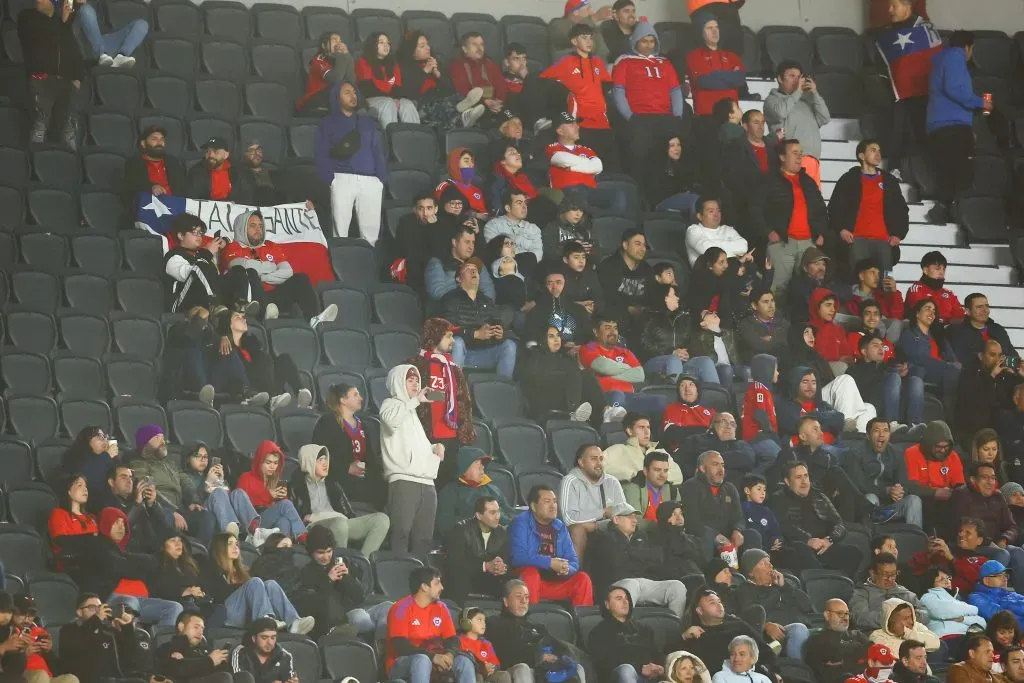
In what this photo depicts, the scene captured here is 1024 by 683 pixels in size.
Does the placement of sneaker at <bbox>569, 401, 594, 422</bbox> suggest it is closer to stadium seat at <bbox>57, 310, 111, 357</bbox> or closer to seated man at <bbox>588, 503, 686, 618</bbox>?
seated man at <bbox>588, 503, 686, 618</bbox>

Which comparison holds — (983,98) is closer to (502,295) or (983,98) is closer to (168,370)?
(502,295)

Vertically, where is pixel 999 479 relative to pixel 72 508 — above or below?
below

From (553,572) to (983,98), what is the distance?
19.4 ft

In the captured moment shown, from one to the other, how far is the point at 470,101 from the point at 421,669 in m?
4.99

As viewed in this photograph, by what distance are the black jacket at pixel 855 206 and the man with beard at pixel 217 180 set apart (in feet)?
12.7

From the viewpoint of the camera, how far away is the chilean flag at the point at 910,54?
14062mm

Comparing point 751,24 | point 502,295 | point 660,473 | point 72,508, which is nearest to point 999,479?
point 660,473

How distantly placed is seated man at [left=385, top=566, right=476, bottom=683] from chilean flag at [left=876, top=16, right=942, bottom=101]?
6.18m

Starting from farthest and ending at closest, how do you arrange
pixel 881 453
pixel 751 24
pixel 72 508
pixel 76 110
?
pixel 751 24 → pixel 76 110 → pixel 881 453 → pixel 72 508

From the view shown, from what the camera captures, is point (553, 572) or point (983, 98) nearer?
point (553, 572)

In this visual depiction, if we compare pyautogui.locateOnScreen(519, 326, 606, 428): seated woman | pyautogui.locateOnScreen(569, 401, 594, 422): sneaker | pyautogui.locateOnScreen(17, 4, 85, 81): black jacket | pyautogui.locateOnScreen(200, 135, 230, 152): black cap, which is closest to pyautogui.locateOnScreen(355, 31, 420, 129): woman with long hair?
pyautogui.locateOnScreen(200, 135, 230, 152): black cap

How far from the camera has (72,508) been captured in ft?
31.5

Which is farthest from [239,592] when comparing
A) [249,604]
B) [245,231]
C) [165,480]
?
[245,231]

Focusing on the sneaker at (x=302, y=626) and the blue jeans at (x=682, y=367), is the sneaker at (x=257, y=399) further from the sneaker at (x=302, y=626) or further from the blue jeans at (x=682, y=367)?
the blue jeans at (x=682, y=367)
